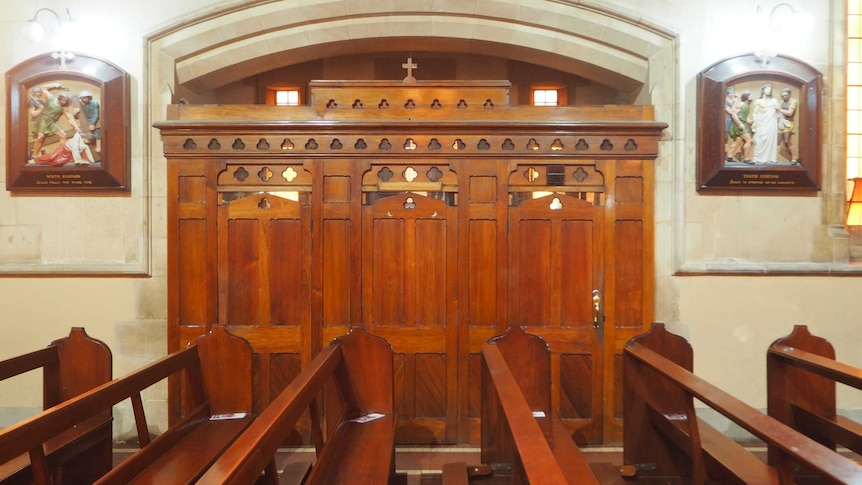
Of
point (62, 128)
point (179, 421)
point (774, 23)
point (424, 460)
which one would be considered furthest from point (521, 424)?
point (62, 128)

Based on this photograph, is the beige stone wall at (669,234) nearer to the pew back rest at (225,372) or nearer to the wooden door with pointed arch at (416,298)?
the pew back rest at (225,372)

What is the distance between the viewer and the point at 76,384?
3.82m

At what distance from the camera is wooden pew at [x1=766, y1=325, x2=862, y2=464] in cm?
330

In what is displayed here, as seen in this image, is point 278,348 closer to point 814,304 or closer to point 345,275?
point 345,275

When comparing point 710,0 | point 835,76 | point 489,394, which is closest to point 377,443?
point 489,394

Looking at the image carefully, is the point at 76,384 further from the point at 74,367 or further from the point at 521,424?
the point at 521,424

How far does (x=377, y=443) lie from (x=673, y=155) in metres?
3.90

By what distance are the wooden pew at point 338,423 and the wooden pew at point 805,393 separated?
2709mm

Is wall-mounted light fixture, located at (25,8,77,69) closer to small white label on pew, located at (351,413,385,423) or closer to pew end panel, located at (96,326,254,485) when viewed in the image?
pew end panel, located at (96,326,254,485)

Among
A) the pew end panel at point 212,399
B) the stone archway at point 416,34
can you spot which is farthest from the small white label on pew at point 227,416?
the stone archway at point 416,34

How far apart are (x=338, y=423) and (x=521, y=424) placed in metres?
1.71

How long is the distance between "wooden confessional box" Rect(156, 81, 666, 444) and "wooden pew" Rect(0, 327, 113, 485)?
3.23ft

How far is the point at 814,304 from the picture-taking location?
4.87m

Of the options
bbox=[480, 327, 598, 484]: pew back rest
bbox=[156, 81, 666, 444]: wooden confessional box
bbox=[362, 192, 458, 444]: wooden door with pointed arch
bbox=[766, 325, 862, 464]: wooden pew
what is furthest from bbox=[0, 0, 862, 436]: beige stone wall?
bbox=[362, 192, 458, 444]: wooden door with pointed arch
